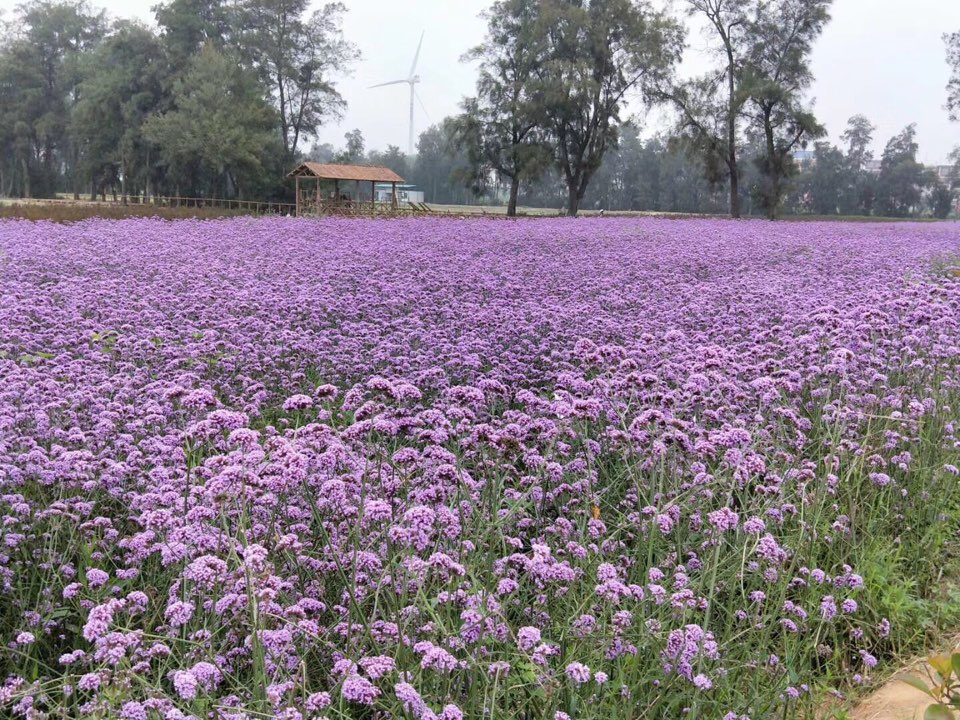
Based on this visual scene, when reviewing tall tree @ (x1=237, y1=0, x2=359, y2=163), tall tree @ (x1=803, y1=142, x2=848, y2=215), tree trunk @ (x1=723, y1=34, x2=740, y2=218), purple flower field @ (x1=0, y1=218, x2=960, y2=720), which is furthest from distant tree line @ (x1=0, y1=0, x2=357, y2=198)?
tall tree @ (x1=803, y1=142, x2=848, y2=215)

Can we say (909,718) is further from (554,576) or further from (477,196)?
(477,196)

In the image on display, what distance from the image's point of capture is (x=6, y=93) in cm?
7725

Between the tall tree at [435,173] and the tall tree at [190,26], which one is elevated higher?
the tall tree at [190,26]

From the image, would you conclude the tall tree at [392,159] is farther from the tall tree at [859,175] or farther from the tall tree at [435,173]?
the tall tree at [859,175]

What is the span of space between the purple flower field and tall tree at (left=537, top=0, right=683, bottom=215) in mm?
39832

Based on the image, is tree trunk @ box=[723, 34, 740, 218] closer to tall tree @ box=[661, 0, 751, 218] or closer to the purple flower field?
tall tree @ box=[661, 0, 751, 218]

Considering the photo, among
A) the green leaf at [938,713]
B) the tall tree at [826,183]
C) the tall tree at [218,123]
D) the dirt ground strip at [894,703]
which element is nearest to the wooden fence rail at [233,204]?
the tall tree at [218,123]

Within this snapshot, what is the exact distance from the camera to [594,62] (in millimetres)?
46750

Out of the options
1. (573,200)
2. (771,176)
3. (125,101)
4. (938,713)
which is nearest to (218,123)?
(125,101)

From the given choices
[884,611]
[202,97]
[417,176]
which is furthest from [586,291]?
[417,176]

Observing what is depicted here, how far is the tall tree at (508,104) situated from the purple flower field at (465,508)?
40856mm

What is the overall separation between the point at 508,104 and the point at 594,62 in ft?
17.5

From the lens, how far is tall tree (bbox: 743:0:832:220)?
4603cm

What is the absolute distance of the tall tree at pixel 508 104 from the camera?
1844 inches
